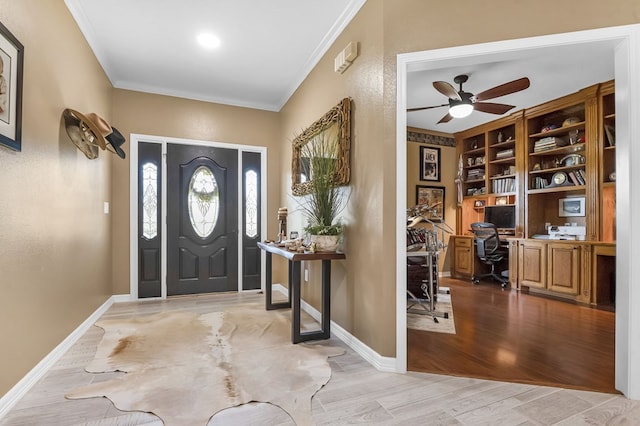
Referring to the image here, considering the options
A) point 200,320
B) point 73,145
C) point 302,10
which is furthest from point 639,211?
point 73,145

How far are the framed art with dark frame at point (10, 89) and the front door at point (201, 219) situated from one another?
2.45 metres

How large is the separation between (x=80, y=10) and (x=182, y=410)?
10.6 ft

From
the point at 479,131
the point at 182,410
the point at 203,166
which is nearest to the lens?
the point at 182,410

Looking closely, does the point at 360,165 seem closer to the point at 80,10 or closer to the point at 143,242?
the point at 80,10

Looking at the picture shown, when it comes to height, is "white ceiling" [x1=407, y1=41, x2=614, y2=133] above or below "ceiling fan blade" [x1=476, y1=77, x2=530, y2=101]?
above

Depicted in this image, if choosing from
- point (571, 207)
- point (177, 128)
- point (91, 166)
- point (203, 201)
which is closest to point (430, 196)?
point (571, 207)

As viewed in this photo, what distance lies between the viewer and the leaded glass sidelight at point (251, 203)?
4.66m

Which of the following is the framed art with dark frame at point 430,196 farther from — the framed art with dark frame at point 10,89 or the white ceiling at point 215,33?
the framed art with dark frame at point 10,89

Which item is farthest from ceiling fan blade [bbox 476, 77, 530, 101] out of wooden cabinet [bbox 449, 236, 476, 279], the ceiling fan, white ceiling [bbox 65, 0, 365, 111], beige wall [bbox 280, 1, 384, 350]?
wooden cabinet [bbox 449, 236, 476, 279]

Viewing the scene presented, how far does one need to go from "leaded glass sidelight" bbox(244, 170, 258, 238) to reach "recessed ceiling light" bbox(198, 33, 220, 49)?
183 cm

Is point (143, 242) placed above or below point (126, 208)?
below

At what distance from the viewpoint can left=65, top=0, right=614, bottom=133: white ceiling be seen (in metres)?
2.64

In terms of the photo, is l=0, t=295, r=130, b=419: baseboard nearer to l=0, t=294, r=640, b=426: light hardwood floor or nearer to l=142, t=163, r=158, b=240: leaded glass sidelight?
l=0, t=294, r=640, b=426: light hardwood floor

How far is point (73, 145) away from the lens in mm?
2684
